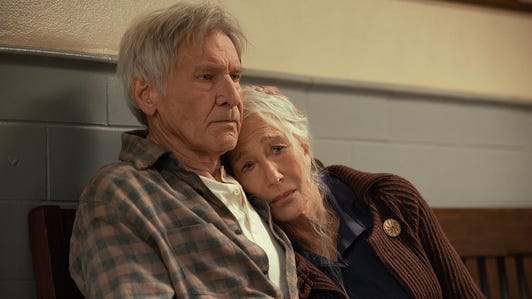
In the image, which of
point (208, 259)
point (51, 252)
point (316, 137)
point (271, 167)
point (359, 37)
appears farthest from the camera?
point (359, 37)

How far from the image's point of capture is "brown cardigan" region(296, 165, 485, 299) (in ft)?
6.80

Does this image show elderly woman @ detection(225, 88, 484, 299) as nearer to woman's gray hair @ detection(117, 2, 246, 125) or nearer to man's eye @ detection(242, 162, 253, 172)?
man's eye @ detection(242, 162, 253, 172)

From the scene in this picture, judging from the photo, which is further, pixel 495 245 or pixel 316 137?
pixel 495 245

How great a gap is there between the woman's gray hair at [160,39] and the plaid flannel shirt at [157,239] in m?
0.16

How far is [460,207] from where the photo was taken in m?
2.87

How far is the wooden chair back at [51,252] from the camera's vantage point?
6.21ft

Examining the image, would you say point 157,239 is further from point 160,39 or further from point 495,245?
point 495,245

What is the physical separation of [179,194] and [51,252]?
33cm

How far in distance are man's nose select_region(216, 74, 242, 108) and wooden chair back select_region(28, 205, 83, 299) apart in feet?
1.58

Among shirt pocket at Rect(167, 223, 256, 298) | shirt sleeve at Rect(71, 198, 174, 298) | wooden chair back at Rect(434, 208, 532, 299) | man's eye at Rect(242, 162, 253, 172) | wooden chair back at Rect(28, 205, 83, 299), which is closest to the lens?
shirt sleeve at Rect(71, 198, 174, 298)

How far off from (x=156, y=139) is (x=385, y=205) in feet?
2.09

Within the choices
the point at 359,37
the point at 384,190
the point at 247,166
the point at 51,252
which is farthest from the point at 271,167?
the point at 359,37

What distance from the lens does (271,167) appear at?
2.08 meters

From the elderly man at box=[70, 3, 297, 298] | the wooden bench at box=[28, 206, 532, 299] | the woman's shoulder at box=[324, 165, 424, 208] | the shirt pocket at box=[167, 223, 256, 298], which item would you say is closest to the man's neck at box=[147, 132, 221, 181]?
the elderly man at box=[70, 3, 297, 298]
